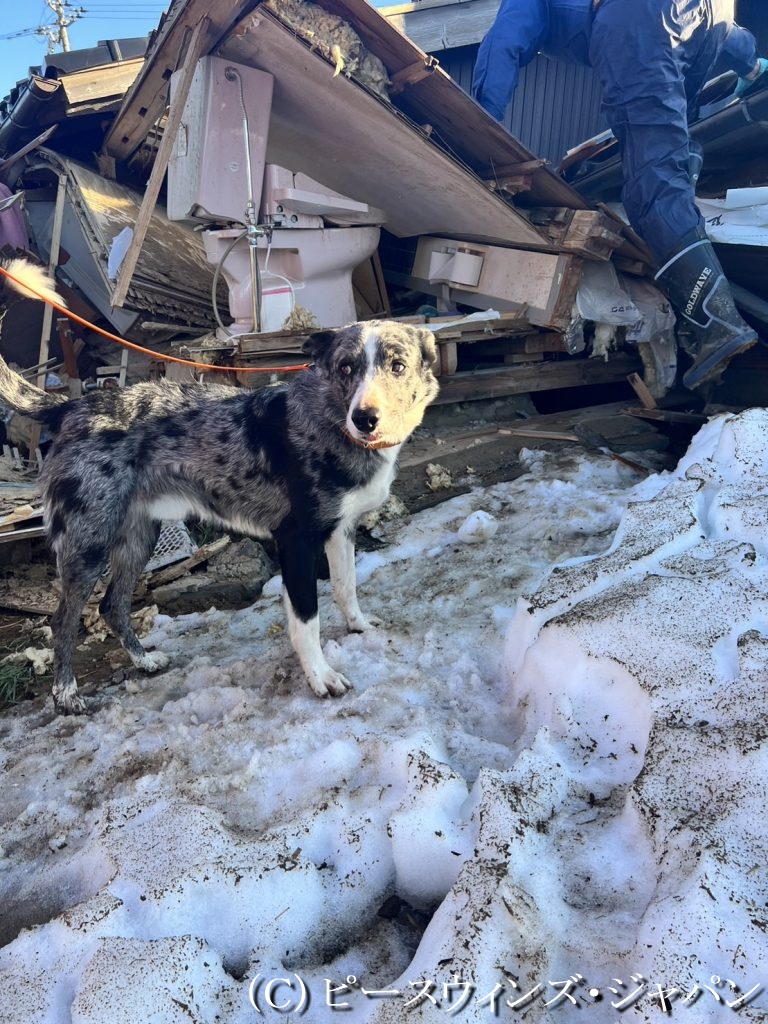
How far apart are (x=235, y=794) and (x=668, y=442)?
198 inches

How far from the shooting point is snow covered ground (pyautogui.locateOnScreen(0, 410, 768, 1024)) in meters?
1.60

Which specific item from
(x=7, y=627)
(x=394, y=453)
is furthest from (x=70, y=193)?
(x=394, y=453)

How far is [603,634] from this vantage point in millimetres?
2568

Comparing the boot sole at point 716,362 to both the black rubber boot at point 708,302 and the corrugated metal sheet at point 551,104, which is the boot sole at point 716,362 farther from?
the corrugated metal sheet at point 551,104

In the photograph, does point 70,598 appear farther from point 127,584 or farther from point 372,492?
point 372,492

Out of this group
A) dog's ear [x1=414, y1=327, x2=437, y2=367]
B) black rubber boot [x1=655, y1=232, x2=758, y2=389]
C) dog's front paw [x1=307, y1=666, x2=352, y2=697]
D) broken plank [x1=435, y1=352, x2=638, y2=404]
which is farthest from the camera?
broken plank [x1=435, y1=352, x2=638, y2=404]

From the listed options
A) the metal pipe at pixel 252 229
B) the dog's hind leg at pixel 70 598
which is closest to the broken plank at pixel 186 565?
the dog's hind leg at pixel 70 598

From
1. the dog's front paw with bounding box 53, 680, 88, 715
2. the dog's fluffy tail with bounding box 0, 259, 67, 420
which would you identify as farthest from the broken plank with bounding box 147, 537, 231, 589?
the dog's fluffy tail with bounding box 0, 259, 67, 420

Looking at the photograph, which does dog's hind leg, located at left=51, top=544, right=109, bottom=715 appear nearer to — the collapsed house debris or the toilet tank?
the collapsed house debris

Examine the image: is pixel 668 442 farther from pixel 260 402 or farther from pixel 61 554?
pixel 61 554

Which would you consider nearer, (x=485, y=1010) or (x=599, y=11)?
(x=485, y=1010)

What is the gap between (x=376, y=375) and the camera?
3170 mm

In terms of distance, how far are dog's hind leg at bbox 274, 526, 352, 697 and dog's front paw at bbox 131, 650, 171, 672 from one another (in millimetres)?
938

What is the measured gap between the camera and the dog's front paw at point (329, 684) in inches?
122
